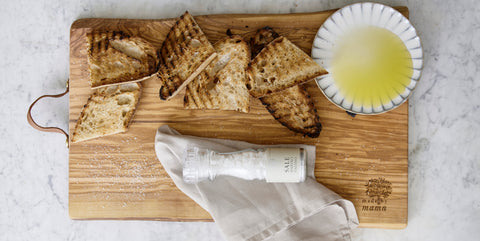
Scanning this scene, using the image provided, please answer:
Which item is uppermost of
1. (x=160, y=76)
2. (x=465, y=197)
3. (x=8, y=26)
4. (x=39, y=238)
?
(x=8, y=26)

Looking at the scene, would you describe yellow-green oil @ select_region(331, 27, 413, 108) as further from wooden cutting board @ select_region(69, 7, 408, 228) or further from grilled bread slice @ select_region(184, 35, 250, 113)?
grilled bread slice @ select_region(184, 35, 250, 113)

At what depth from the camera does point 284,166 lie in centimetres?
116

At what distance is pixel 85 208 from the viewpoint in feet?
4.37

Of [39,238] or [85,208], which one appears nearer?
[85,208]

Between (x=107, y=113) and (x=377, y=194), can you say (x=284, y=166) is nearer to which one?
(x=377, y=194)

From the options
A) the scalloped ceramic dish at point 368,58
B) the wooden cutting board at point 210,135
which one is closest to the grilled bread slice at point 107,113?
the wooden cutting board at point 210,135

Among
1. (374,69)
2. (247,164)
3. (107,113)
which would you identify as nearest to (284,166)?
(247,164)

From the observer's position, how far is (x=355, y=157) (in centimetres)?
128

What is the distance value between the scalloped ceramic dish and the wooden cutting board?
0.08 meters

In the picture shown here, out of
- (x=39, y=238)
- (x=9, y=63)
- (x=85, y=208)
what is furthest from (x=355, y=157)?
(x=9, y=63)

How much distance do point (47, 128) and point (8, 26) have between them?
48cm

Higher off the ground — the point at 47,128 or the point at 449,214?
the point at 47,128

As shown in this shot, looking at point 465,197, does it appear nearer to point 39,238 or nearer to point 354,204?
point 354,204

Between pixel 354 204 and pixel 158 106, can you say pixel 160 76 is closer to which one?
pixel 158 106
